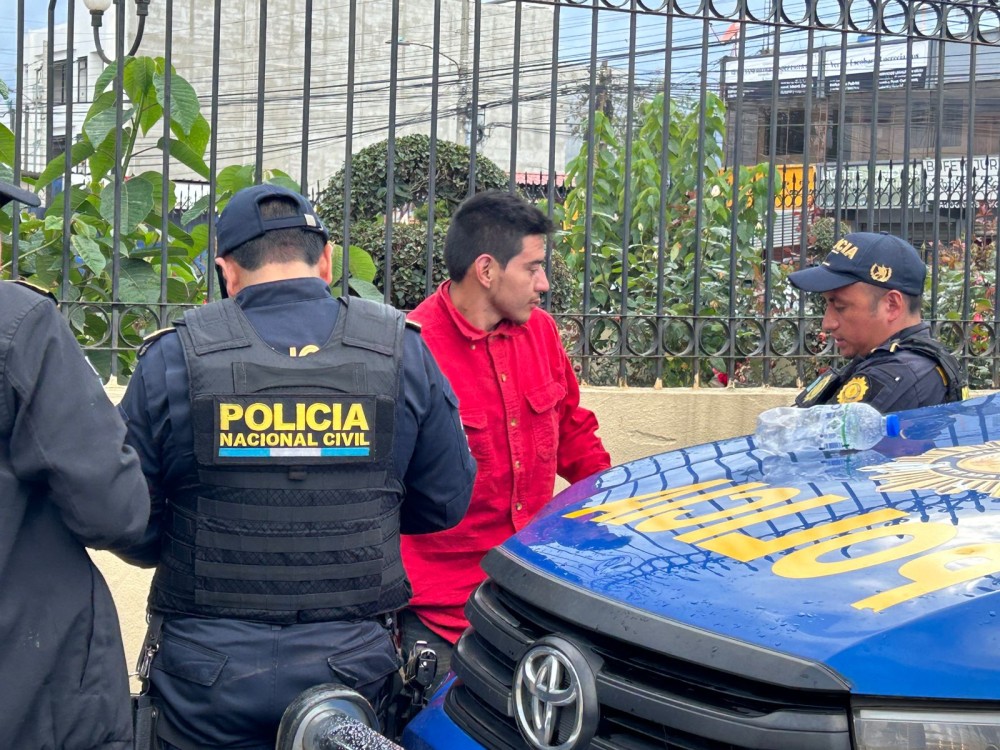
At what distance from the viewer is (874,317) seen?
3779mm

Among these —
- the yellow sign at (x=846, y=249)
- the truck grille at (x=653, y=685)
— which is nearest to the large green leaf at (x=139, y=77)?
the yellow sign at (x=846, y=249)

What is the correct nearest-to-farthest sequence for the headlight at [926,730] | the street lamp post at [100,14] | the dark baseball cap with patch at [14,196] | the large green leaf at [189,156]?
1. the headlight at [926,730]
2. the dark baseball cap with patch at [14,196]
3. the street lamp post at [100,14]
4. the large green leaf at [189,156]

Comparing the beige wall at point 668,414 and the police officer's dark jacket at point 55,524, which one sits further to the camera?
the beige wall at point 668,414

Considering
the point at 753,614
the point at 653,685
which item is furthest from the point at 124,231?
the point at 753,614

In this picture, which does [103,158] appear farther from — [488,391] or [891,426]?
[891,426]

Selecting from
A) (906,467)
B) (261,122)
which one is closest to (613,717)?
(906,467)

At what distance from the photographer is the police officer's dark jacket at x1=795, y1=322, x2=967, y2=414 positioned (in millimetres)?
3467

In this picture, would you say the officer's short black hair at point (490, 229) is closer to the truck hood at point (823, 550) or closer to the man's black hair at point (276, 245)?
the man's black hair at point (276, 245)

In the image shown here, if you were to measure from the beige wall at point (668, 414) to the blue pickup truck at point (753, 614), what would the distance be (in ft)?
8.01

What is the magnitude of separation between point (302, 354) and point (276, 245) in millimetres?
291

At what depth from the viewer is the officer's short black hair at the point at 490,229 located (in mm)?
3498

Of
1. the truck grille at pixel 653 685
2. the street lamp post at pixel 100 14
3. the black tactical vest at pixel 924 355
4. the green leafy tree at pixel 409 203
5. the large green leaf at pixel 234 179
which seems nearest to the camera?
the truck grille at pixel 653 685

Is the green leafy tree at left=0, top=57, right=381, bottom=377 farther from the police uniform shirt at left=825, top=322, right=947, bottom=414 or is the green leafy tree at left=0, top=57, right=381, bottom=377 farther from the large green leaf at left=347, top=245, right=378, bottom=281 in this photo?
the police uniform shirt at left=825, top=322, right=947, bottom=414

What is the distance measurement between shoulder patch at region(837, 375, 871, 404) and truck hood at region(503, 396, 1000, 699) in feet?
2.12
